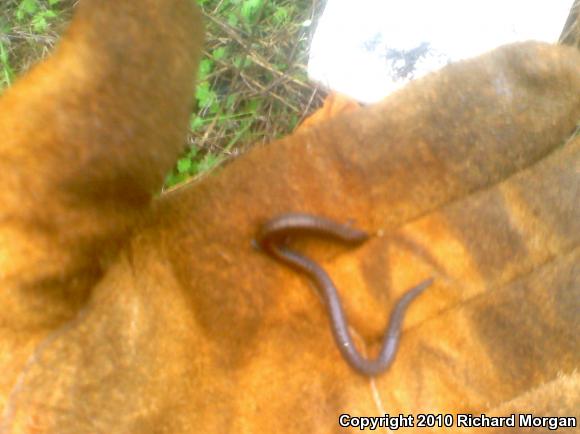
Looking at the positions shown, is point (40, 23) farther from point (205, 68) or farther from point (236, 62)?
point (236, 62)

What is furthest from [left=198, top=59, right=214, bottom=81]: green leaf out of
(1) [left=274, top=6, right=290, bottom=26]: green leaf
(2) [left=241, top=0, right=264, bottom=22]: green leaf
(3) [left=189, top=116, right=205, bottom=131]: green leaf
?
(1) [left=274, top=6, right=290, bottom=26]: green leaf

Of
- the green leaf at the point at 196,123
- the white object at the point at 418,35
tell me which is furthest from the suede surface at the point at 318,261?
the green leaf at the point at 196,123

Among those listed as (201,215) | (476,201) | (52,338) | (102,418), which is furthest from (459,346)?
(52,338)

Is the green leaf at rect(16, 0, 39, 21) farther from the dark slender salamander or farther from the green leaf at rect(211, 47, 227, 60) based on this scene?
the dark slender salamander

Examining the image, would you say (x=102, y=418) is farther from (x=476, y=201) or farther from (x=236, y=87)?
(x=236, y=87)

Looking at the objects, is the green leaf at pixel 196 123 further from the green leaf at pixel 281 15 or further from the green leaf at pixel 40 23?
the green leaf at pixel 40 23

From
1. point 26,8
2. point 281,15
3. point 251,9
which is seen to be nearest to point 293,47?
point 281,15

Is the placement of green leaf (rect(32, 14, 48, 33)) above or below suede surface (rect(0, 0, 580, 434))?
above
